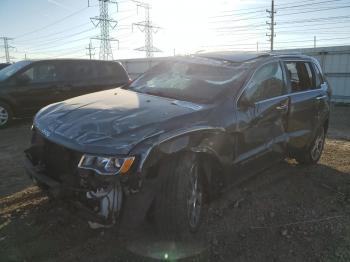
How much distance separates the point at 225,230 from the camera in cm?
379

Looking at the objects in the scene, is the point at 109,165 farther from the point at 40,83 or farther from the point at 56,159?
the point at 40,83

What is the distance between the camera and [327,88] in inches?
243

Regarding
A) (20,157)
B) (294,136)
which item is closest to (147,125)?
(294,136)

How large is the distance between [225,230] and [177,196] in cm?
93

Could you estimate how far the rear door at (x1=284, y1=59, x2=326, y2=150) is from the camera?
16.6ft

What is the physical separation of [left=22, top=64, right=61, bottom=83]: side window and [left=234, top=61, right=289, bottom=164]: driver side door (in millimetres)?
6631

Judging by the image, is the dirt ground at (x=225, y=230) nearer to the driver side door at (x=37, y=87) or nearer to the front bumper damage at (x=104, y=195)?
the front bumper damage at (x=104, y=195)

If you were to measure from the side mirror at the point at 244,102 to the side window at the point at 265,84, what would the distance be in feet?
0.09

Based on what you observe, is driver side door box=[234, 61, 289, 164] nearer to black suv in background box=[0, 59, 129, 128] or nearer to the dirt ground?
the dirt ground

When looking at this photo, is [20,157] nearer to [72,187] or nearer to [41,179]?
[41,179]

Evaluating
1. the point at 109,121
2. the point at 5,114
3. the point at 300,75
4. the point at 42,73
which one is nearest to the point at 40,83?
the point at 42,73

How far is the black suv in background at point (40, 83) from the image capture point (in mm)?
9289

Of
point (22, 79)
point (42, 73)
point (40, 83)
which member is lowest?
point (40, 83)

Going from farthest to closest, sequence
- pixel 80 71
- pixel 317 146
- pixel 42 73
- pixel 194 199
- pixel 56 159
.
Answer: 1. pixel 80 71
2. pixel 42 73
3. pixel 317 146
4. pixel 194 199
5. pixel 56 159
